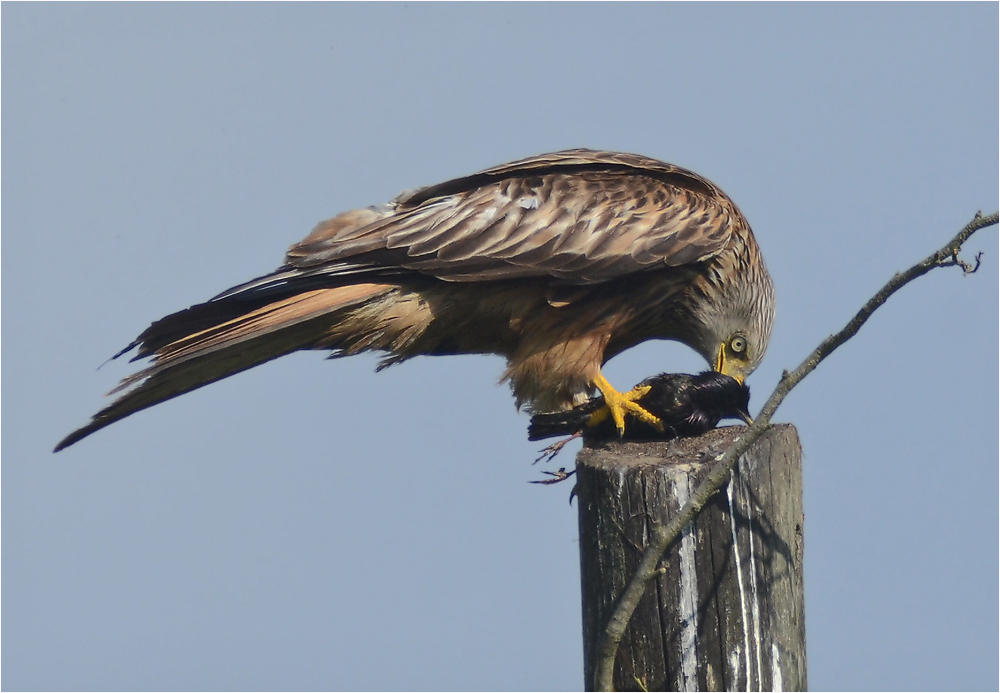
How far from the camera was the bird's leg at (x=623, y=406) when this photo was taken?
526 cm

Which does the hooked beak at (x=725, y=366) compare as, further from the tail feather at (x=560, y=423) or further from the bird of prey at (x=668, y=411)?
the tail feather at (x=560, y=423)

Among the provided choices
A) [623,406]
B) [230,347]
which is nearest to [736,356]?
[623,406]

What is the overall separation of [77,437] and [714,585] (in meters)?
2.81

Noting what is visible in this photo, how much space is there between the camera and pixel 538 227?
579 cm

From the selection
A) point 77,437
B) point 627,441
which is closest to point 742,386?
point 627,441

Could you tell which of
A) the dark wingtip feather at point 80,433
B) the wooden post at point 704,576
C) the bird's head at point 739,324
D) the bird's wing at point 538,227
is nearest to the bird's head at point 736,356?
the bird's head at point 739,324

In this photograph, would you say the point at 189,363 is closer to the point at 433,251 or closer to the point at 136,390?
the point at 136,390

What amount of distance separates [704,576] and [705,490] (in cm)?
33

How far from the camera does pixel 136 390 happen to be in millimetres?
5191

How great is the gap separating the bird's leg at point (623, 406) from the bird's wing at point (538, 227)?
61cm

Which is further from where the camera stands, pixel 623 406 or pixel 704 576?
A: pixel 623 406

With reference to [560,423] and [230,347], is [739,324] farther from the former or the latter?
[230,347]

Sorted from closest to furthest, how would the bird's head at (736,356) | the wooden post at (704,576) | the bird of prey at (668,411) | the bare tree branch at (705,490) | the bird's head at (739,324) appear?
the bare tree branch at (705,490)
the wooden post at (704,576)
the bird of prey at (668,411)
the bird's head at (739,324)
the bird's head at (736,356)

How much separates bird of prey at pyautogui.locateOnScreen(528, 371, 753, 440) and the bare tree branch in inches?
45.6
